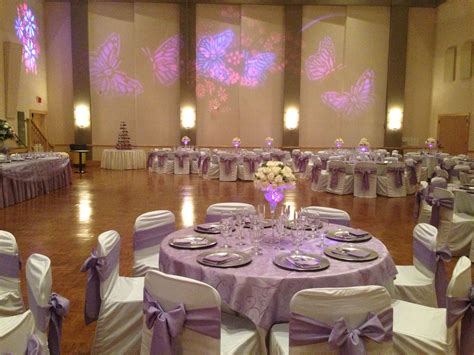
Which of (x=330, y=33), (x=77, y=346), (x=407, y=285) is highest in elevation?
(x=330, y=33)

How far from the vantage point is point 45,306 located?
2.05 m

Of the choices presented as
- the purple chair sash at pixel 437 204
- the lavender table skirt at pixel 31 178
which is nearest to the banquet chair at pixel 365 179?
the purple chair sash at pixel 437 204

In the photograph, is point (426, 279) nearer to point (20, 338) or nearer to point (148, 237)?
point (148, 237)

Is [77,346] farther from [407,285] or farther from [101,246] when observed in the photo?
[407,285]

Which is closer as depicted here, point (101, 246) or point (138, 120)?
point (101, 246)

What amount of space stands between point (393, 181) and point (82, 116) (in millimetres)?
10121

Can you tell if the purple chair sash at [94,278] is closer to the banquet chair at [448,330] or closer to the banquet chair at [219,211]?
the banquet chair at [219,211]

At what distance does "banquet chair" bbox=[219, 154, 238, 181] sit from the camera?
11.0 meters

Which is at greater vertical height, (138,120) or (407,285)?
(138,120)

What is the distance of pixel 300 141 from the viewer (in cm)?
1500

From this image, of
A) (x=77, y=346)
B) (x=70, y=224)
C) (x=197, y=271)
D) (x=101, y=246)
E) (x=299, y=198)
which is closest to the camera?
(x=197, y=271)

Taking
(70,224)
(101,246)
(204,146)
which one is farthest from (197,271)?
(204,146)

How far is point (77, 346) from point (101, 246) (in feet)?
2.44

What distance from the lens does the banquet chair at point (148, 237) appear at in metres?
3.31
